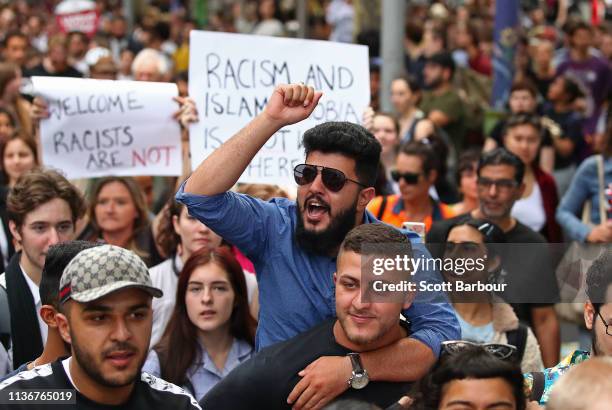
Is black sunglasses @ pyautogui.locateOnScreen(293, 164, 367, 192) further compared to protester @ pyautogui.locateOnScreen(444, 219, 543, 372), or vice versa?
protester @ pyautogui.locateOnScreen(444, 219, 543, 372)

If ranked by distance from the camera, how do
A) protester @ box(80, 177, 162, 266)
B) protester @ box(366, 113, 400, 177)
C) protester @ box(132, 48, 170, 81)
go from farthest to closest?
protester @ box(132, 48, 170, 81), protester @ box(366, 113, 400, 177), protester @ box(80, 177, 162, 266)

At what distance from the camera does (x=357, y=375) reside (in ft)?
12.7

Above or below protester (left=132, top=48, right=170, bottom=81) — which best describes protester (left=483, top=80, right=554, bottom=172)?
below

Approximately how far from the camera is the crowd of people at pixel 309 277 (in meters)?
3.56

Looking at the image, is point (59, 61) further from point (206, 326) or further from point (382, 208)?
point (206, 326)

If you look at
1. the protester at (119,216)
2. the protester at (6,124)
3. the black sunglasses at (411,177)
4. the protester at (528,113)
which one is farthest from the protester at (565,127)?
the protester at (6,124)

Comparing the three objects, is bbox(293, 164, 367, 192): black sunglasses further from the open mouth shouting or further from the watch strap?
the watch strap

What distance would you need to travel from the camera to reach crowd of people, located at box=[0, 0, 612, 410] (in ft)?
11.7

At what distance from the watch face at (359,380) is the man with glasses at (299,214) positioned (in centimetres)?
24

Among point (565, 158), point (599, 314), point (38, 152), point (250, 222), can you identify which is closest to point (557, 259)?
point (599, 314)

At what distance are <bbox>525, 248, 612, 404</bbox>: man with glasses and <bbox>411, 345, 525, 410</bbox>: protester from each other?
0.33 m

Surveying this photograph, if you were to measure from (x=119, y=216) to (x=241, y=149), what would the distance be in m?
3.16

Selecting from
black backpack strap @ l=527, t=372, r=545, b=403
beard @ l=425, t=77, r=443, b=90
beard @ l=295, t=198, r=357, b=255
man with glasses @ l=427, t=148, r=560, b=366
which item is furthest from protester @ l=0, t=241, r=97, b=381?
beard @ l=425, t=77, r=443, b=90

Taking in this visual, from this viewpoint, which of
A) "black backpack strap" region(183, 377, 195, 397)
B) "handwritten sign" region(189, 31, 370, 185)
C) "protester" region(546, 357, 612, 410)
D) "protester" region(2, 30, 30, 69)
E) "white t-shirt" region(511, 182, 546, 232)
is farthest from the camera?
"protester" region(2, 30, 30, 69)
